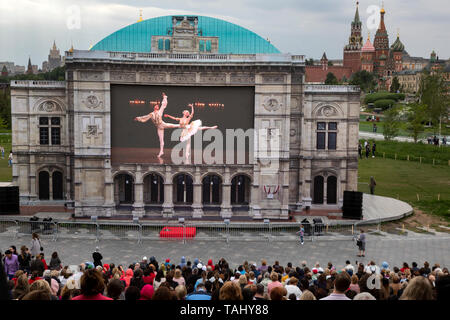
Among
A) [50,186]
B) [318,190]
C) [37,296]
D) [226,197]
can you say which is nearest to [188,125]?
[226,197]

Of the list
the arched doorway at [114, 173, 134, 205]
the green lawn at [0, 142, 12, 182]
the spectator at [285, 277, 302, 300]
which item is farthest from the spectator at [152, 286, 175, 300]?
the green lawn at [0, 142, 12, 182]

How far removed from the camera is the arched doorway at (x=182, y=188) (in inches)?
1795

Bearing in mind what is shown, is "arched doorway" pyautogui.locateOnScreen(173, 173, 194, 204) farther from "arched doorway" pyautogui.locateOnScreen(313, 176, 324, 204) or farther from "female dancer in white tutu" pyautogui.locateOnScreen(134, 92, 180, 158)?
"arched doorway" pyautogui.locateOnScreen(313, 176, 324, 204)

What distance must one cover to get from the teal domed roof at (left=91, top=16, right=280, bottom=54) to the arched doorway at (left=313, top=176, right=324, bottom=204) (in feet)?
41.4

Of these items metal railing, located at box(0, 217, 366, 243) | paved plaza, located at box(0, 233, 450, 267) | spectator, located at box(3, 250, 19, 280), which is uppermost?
spectator, located at box(3, 250, 19, 280)

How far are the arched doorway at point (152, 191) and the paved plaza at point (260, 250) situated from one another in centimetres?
834

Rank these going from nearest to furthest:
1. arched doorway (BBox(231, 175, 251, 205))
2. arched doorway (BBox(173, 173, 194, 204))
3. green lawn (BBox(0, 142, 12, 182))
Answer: arched doorway (BBox(231, 175, 251, 205)), arched doorway (BBox(173, 173, 194, 204)), green lawn (BBox(0, 142, 12, 182))

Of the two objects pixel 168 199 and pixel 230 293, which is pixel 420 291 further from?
pixel 168 199

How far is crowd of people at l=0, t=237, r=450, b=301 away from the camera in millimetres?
9188

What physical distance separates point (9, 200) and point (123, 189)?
9614mm

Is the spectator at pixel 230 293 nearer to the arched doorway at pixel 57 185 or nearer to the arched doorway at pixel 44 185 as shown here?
the arched doorway at pixel 57 185

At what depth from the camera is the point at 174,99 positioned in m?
43.6
